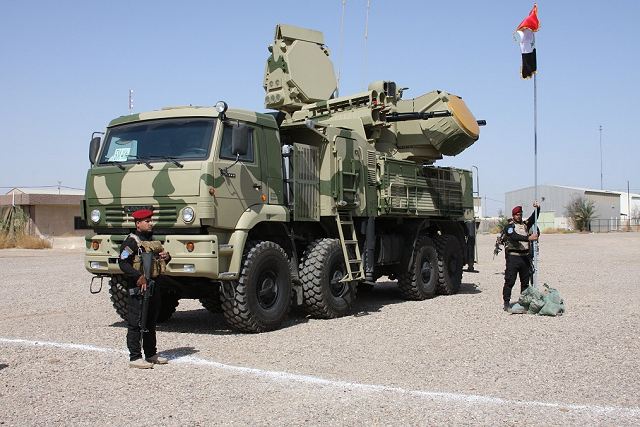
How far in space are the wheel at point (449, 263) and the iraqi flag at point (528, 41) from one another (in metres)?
3.75

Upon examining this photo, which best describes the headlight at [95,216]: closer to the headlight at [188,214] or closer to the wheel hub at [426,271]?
the headlight at [188,214]

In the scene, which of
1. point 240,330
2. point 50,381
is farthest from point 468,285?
point 50,381

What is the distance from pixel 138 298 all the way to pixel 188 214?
1.71 metres

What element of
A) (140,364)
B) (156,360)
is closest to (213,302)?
(156,360)

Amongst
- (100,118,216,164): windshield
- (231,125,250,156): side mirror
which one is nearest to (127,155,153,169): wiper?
(100,118,216,164): windshield

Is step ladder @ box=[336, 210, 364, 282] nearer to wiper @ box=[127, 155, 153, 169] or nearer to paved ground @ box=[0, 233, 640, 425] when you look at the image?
paved ground @ box=[0, 233, 640, 425]

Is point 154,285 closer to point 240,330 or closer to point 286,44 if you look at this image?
point 240,330

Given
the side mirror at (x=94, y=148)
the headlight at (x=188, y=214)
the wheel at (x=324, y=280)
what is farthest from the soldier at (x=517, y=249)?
the side mirror at (x=94, y=148)

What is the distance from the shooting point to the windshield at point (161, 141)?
31.2 ft

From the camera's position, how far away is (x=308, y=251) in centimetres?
1112

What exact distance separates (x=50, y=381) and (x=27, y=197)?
3030cm

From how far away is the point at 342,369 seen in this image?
754cm

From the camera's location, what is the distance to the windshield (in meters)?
9.52

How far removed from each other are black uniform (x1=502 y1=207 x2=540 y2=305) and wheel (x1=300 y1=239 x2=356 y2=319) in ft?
9.09
